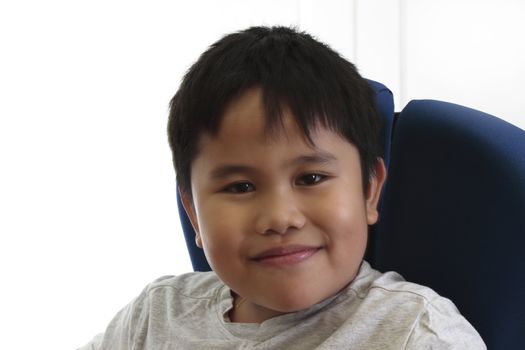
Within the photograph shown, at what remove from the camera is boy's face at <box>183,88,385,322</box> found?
88 cm

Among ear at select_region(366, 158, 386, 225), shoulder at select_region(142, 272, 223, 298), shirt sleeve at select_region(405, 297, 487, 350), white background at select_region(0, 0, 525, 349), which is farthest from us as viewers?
white background at select_region(0, 0, 525, 349)

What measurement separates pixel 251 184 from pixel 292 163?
58mm

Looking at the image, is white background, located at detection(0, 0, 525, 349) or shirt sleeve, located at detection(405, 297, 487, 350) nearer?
shirt sleeve, located at detection(405, 297, 487, 350)

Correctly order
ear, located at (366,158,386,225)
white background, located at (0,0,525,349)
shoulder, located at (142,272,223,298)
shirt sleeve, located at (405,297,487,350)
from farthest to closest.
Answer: white background, located at (0,0,525,349), shoulder, located at (142,272,223,298), ear, located at (366,158,386,225), shirt sleeve, located at (405,297,487,350)

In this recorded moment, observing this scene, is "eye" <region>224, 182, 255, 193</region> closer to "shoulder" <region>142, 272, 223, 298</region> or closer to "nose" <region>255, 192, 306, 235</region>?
"nose" <region>255, 192, 306, 235</region>

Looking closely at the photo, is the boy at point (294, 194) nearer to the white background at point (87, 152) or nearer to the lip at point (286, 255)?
the lip at point (286, 255)

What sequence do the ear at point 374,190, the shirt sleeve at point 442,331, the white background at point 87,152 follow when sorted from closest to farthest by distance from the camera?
the shirt sleeve at point 442,331 < the ear at point 374,190 < the white background at point 87,152

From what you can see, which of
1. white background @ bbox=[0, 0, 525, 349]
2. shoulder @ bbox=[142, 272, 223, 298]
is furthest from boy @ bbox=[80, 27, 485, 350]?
white background @ bbox=[0, 0, 525, 349]

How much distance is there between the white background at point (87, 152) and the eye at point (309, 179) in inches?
64.4

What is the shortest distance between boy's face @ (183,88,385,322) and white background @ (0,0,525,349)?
157 centimetres

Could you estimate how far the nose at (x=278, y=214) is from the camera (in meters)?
0.86

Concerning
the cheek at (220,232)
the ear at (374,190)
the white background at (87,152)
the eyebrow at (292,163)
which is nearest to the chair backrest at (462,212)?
the ear at (374,190)

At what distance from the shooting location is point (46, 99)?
7.85ft

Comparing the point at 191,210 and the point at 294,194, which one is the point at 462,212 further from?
the point at 191,210
